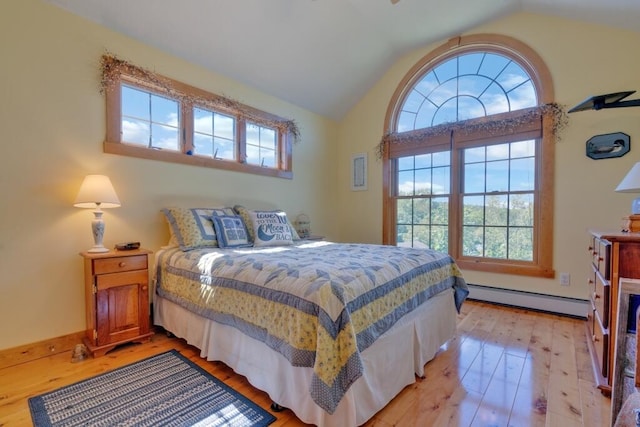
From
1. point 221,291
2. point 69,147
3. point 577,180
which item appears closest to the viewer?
point 221,291

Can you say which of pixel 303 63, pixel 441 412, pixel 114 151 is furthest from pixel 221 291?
pixel 303 63

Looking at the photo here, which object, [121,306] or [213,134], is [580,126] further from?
[121,306]

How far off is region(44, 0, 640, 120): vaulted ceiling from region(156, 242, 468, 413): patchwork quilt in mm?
2028

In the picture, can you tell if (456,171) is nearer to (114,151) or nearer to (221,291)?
(221,291)

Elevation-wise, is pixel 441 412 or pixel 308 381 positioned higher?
pixel 308 381

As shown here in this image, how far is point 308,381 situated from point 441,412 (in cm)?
76

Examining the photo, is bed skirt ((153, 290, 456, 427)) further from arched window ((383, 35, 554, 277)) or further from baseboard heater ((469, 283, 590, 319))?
arched window ((383, 35, 554, 277))

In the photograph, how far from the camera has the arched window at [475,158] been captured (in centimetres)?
317

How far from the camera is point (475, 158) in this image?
3572mm

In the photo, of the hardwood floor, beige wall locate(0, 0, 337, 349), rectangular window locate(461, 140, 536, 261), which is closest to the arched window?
rectangular window locate(461, 140, 536, 261)

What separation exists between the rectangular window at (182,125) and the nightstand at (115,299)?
3.13ft

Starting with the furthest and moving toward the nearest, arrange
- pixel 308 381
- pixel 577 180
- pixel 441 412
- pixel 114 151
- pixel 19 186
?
1. pixel 577 180
2. pixel 114 151
3. pixel 19 186
4. pixel 441 412
5. pixel 308 381

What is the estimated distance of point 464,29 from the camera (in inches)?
138

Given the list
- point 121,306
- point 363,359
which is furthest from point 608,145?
point 121,306
